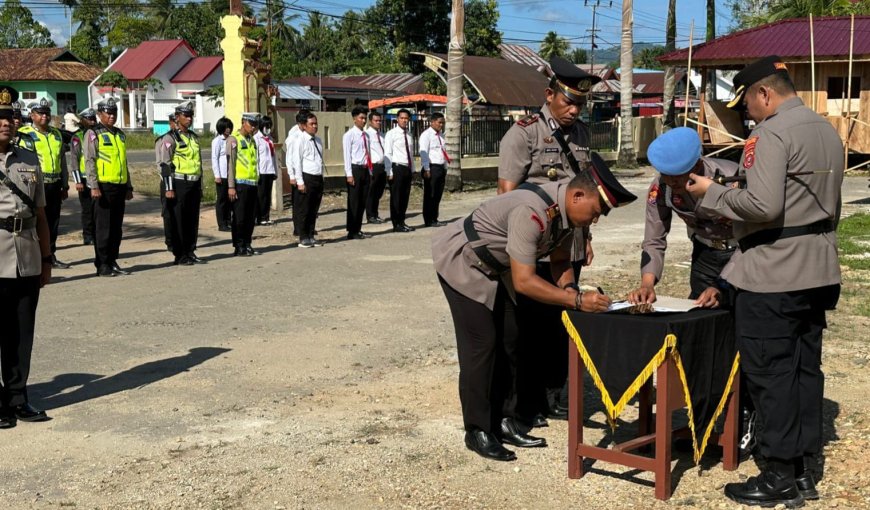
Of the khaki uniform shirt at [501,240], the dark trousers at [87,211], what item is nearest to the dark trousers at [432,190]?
the dark trousers at [87,211]

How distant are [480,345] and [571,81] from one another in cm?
184

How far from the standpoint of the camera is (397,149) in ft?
55.0

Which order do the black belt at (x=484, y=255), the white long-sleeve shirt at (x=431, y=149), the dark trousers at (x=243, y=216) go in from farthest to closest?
the white long-sleeve shirt at (x=431, y=149)
the dark trousers at (x=243, y=216)
the black belt at (x=484, y=255)

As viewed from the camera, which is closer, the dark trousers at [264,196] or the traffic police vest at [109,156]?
the traffic police vest at [109,156]

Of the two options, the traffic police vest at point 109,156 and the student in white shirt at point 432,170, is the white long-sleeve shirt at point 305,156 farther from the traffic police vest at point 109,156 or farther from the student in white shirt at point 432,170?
the traffic police vest at point 109,156

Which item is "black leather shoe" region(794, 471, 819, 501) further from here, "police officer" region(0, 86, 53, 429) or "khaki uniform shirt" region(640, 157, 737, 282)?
"police officer" region(0, 86, 53, 429)

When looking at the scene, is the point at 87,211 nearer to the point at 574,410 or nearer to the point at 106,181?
the point at 106,181

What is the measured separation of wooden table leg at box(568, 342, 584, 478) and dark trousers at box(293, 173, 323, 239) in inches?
378

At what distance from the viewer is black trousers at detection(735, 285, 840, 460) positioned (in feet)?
A: 15.7

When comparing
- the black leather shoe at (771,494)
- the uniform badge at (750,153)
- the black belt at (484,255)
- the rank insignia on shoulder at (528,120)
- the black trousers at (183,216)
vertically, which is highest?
the rank insignia on shoulder at (528,120)

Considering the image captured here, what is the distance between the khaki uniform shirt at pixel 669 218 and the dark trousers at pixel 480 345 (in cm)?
81

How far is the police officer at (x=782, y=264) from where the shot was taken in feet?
15.3

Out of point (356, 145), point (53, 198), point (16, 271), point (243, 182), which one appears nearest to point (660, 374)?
point (16, 271)

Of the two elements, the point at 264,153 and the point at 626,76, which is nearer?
the point at 264,153
